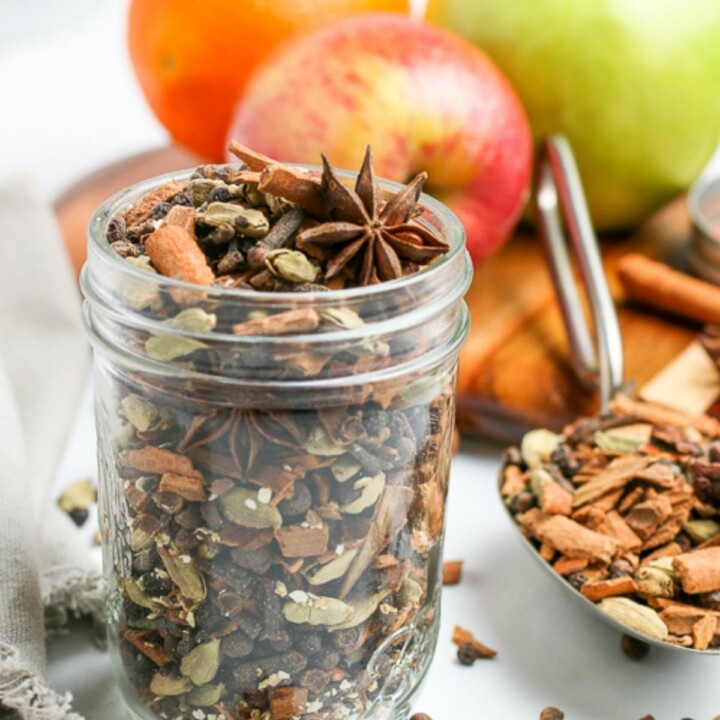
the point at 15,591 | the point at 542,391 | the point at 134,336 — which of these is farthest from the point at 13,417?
the point at 542,391

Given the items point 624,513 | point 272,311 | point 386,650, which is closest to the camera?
point 272,311

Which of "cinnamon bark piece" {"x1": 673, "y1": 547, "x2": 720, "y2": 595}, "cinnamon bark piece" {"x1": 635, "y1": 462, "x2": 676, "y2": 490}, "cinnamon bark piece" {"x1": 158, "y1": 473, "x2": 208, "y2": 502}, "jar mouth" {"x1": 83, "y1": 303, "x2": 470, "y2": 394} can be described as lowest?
"cinnamon bark piece" {"x1": 673, "y1": 547, "x2": 720, "y2": 595}

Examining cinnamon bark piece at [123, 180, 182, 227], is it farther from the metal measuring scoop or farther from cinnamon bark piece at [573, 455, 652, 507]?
the metal measuring scoop

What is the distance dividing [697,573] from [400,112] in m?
0.59

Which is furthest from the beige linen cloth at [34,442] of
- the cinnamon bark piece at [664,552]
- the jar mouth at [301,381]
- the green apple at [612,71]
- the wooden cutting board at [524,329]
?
the green apple at [612,71]

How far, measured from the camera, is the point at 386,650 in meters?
0.74

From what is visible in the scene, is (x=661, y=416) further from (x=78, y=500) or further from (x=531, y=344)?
(x=78, y=500)

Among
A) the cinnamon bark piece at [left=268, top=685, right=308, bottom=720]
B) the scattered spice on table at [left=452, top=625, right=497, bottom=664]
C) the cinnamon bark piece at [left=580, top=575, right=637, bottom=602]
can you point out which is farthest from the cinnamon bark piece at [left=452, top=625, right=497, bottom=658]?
the cinnamon bark piece at [left=268, top=685, right=308, bottom=720]

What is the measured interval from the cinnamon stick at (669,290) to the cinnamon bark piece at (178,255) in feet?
2.57

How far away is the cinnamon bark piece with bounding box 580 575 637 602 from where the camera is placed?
82cm

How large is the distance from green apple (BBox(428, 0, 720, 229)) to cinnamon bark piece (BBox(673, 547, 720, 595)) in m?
0.74

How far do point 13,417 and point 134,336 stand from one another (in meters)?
0.38

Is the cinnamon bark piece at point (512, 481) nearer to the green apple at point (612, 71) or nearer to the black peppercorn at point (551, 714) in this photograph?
the black peppercorn at point (551, 714)

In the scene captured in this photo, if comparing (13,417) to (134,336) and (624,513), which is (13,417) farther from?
(624,513)
